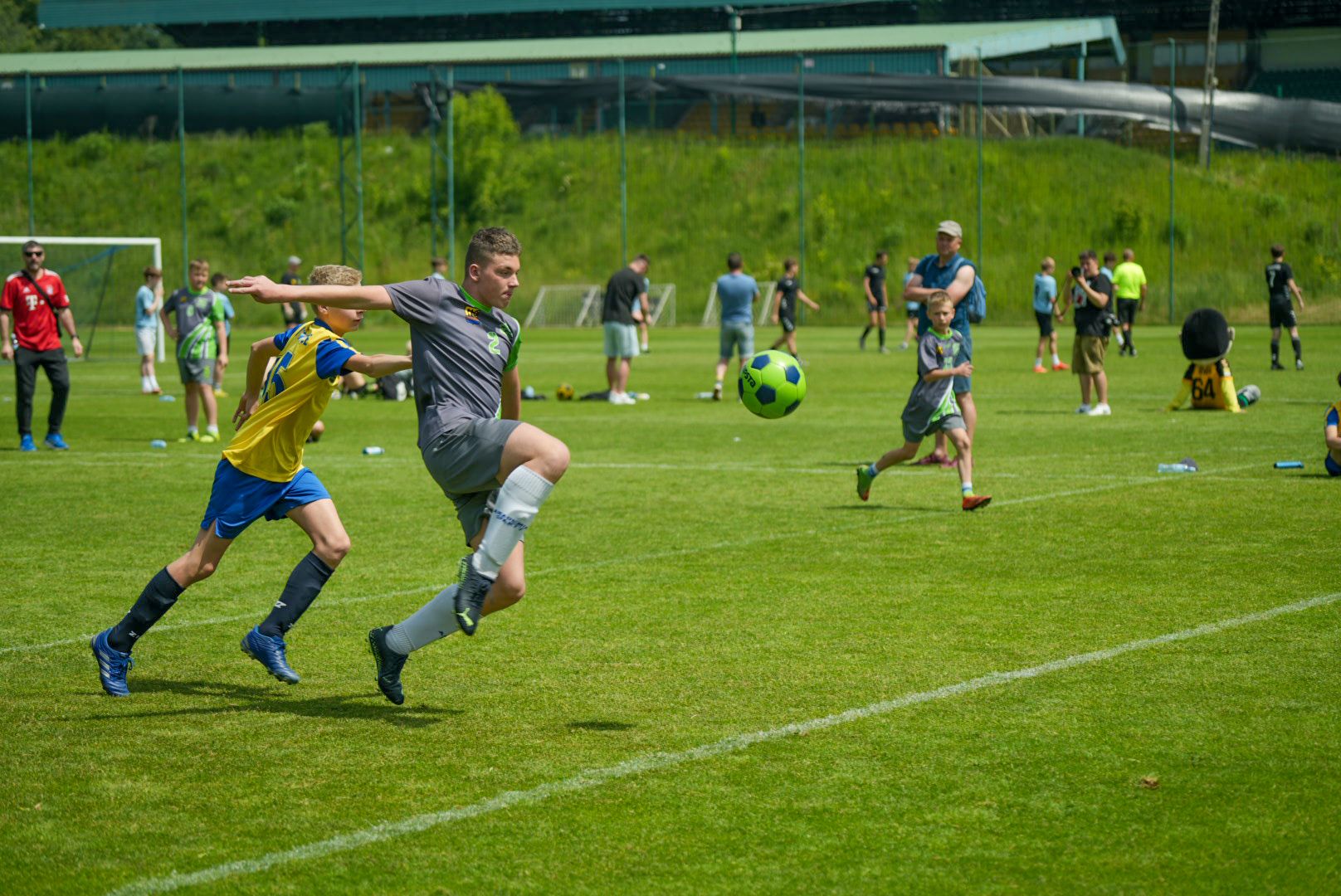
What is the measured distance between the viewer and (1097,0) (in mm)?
73438

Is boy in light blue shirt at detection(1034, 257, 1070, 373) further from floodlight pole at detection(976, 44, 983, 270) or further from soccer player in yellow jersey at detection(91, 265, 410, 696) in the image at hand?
soccer player in yellow jersey at detection(91, 265, 410, 696)

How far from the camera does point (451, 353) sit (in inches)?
275

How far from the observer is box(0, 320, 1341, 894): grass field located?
5.09 m

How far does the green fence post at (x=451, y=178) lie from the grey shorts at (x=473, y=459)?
1690 inches

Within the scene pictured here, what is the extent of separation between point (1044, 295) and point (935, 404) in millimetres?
18956

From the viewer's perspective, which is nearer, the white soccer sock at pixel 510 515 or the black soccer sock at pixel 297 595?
the white soccer sock at pixel 510 515

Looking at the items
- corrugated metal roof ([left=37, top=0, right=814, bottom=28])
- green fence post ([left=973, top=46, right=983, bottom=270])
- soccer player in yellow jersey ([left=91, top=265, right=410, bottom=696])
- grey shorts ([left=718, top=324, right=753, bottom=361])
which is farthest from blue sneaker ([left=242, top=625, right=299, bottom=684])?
corrugated metal roof ([left=37, top=0, right=814, bottom=28])

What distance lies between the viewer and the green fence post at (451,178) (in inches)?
2096

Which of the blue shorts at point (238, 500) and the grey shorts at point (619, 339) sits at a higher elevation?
the grey shorts at point (619, 339)

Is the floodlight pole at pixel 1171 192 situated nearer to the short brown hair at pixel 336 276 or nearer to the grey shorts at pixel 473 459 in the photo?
the short brown hair at pixel 336 276

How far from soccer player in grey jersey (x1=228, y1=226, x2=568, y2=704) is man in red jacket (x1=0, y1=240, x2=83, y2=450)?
13.1m

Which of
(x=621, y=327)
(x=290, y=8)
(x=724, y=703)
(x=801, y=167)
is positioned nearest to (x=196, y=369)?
(x=621, y=327)

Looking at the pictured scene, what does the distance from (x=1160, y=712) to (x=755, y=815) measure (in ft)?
7.30

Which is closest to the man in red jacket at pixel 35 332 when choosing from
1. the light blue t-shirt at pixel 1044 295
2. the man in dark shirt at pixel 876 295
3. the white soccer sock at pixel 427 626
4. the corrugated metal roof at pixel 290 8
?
the white soccer sock at pixel 427 626
